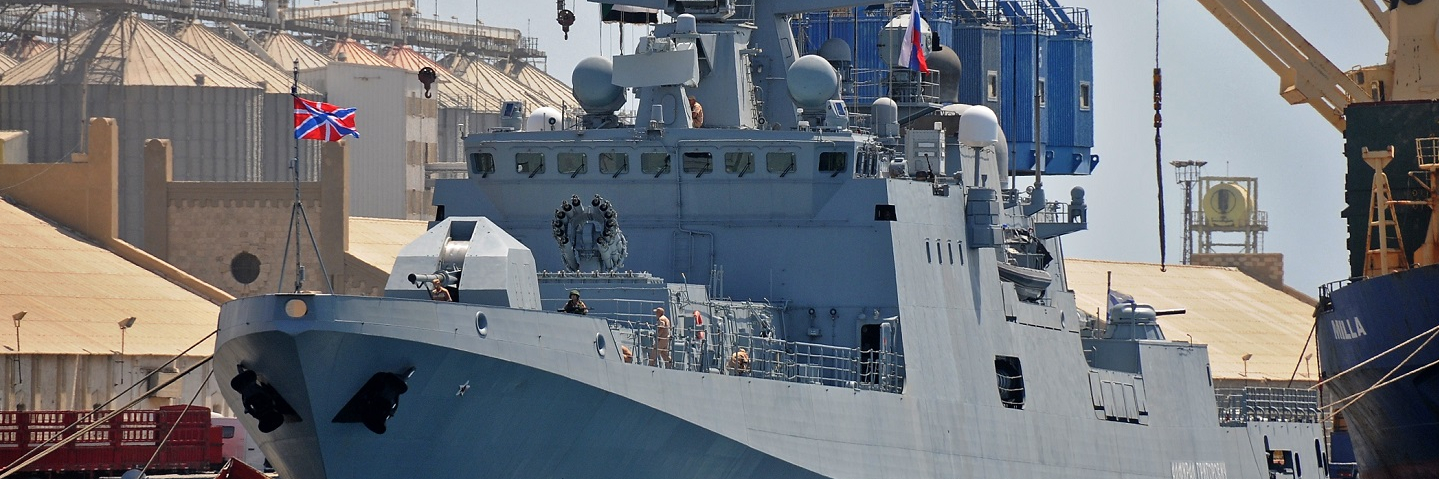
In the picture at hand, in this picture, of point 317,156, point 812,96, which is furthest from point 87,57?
point 812,96

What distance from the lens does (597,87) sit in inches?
1021

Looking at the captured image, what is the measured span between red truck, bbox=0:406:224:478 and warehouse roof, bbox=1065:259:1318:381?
3107cm

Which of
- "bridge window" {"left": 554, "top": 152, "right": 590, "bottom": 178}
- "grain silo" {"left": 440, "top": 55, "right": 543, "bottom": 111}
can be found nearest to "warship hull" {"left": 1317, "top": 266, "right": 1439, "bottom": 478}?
"bridge window" {"left": 554, "top": 152, "right": 590, "bottom": 178}

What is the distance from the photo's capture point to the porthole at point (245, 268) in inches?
2037

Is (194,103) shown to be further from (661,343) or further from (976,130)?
(661,343)

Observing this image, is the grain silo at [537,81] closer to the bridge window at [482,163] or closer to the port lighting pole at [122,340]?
the port lighting pole at [122,340]

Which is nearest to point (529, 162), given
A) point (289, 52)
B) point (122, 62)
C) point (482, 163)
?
point (482, 163)

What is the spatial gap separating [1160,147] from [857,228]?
468 inches

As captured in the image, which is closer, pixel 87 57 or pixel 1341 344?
pixel 1341 344

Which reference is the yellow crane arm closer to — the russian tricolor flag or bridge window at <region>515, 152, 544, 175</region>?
the russian tricolor flag

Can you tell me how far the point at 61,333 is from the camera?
41125 millimetres

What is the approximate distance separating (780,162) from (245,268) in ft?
99.3

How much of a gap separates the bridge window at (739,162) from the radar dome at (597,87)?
7.49 feet

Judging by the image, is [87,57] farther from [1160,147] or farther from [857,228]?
[857,228]
